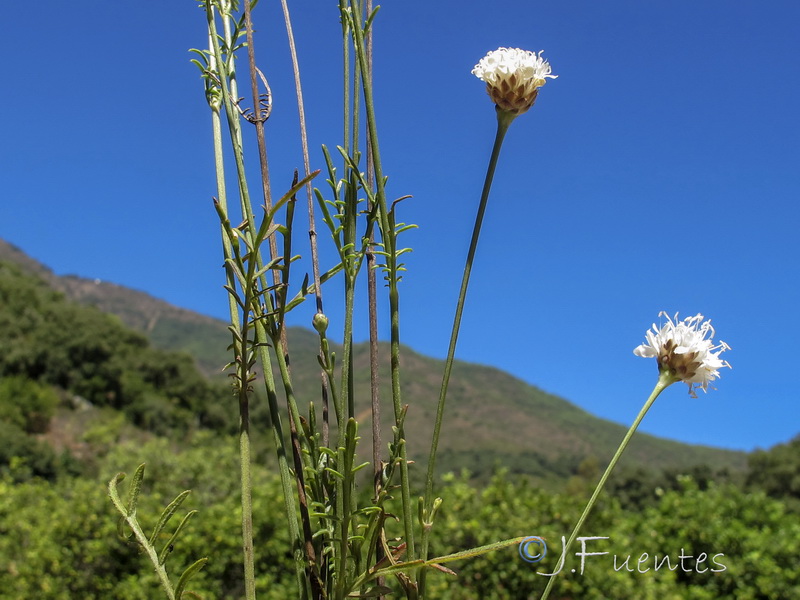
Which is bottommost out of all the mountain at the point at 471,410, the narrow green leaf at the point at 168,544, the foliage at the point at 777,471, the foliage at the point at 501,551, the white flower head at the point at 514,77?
the foliage at the point at 501,551

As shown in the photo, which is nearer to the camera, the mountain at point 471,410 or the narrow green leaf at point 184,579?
the narrow green leaf at point 184,579

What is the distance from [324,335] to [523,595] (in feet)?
12.1

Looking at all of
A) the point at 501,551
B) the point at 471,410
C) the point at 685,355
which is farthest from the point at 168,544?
the point at 471,410

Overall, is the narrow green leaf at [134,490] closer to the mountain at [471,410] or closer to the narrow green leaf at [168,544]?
the narrow green leaf at [168,544]

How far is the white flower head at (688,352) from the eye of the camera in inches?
23.6

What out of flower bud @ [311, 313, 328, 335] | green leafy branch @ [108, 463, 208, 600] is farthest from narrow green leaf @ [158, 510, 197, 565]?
flower bud @ [311, 313, 328, 335]

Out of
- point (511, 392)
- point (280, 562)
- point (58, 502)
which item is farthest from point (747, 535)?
point (511, 392)

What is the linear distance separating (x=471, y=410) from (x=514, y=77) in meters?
78.2

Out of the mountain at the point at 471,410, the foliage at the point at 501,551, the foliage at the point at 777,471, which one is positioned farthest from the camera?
the mountain at the point at 471,410

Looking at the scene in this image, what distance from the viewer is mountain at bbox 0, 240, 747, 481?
5728 cm

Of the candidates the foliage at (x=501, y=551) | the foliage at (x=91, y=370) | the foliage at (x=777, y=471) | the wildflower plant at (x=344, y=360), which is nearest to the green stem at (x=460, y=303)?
the wildflower plant at (x=344, y=360)

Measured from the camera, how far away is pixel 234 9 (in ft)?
2.40

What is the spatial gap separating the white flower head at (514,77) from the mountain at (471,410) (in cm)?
4574
